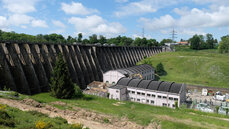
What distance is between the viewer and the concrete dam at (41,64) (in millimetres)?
43812

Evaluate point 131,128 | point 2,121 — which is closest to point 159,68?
point 131,128

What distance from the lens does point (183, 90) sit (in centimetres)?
4500

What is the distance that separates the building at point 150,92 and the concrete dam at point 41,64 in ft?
65.6

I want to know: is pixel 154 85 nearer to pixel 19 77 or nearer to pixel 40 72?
pixel 40 72

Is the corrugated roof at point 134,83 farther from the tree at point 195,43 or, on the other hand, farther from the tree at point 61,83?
the tree at point 195,43

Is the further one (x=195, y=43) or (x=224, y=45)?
(x=195, y=43)

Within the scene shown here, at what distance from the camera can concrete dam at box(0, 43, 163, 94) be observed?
43.8 m

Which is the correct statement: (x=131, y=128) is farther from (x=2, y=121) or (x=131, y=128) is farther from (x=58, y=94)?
(x=58, y=94)

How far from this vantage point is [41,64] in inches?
2014

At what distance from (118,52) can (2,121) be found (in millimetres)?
84758

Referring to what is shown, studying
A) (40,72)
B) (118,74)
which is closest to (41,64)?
(40,72)

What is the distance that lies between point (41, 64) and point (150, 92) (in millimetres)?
33051

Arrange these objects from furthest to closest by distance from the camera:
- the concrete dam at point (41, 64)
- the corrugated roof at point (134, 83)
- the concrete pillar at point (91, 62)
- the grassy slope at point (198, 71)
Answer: the grassy slope at point (198, 71), the concrete pillar at point (91, 62), the corrugated roof at point (134, 83), the concrete dam at point (41, 64)

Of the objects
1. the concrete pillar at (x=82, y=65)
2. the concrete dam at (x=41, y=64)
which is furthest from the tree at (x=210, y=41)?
the concrete pillar at (x=82, y=65)
